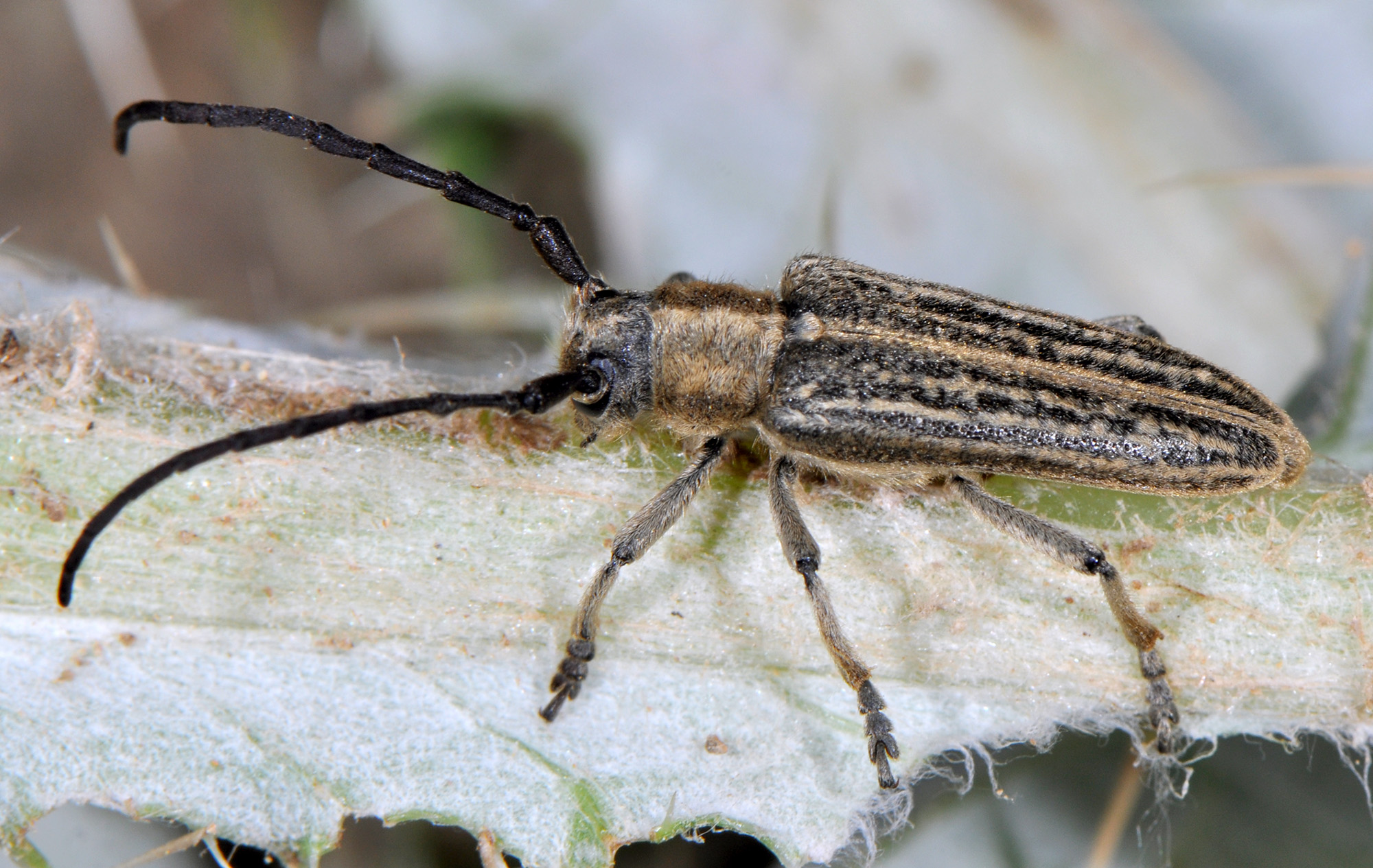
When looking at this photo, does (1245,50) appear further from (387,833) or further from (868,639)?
(387,833)

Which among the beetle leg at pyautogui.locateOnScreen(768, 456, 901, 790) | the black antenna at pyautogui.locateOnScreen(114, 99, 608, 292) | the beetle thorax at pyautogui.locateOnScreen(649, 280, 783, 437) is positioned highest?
the black antenna at pyautogui.locateOnScreen(114, 99, 608, 292)

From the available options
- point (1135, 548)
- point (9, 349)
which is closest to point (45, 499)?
point (9, 349)

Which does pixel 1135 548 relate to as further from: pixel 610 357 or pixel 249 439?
pixel 249 439

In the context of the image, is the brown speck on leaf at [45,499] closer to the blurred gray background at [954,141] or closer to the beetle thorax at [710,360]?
the blurred gray background at [954,141]

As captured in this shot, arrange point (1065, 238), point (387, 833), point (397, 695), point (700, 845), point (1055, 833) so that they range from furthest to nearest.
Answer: point (1065, 238) < point (700, 845) < point (387, 833) < point (1055, 833) < point (397, 695)

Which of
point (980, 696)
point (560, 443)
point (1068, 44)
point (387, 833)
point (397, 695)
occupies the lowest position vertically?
point (387, 833)

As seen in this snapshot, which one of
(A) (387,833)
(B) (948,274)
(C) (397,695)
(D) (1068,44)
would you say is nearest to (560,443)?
(C) (397,695)

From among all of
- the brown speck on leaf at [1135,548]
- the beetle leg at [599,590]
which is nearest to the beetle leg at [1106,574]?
the brown speck on leaf at [1135,548]

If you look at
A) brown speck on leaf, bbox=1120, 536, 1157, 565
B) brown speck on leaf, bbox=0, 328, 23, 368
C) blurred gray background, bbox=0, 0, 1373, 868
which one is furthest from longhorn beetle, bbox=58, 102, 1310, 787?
brown speck on leaf, bbox=0, 328, 23, 368

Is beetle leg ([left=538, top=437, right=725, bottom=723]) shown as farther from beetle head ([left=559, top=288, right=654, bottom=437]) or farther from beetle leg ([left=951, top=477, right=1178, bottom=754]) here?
beetle leg ([left=951, top=477, right=1178, bottom=754])
